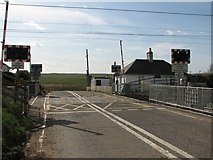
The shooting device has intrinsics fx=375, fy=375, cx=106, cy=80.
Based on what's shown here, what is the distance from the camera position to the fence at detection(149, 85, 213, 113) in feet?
62.7

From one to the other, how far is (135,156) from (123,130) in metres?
4.34

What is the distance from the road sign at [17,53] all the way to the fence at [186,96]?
29.9 ft

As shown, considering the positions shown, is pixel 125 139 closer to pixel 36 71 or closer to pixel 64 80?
pixel 36 71

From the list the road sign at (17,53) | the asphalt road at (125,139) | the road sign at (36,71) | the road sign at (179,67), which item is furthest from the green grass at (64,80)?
the asphalt road at (125,139)

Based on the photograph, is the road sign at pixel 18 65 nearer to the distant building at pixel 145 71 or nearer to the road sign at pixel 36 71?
the distant building at pixel 145 71

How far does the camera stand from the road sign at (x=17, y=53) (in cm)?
1739

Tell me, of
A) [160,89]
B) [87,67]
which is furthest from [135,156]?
[87,67]

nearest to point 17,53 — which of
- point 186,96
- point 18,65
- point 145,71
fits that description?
point 18,65

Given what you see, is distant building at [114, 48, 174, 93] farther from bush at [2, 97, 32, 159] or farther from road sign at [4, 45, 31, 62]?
bush at [2, 97, 32, 159]

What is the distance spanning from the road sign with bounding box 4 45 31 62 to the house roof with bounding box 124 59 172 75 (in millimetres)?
41718

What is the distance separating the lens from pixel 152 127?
13469mm

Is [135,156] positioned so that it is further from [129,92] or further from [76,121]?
[129,92]

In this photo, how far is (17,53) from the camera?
1755cm

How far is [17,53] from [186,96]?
Answer: 398 inches
